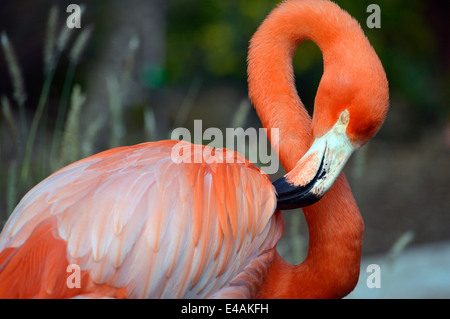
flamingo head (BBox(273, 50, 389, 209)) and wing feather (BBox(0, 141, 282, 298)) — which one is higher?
flamingo head (BBox(273, 50, 389, 209))

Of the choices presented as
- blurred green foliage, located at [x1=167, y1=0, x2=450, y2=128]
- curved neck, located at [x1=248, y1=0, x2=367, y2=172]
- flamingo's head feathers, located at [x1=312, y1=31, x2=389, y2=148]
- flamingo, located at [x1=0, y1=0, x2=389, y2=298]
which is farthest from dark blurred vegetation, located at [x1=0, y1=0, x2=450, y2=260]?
flamingo's head feathers, located at [x1=312, y1=31, x2=389, y2=148]

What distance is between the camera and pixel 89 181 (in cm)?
201

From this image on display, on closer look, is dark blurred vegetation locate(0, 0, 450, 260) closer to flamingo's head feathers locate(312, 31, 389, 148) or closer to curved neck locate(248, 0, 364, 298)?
curved neck locate(248, 0, 364, 298)

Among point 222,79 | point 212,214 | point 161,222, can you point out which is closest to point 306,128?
point 212,214

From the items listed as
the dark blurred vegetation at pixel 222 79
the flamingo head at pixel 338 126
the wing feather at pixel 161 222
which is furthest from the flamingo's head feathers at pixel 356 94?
the dark blurred vegetation at pixel 222 79

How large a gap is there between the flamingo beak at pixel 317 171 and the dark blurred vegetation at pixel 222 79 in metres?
2.71

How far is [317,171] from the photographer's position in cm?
201

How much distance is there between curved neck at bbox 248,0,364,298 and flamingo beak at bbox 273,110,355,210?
19cm

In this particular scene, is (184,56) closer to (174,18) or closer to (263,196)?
(174,18)

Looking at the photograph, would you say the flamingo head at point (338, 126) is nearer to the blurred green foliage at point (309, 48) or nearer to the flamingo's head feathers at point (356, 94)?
the flamingo's head feathers at point (356, 94)

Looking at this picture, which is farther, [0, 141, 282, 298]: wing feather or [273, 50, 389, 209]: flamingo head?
[273, 50, 389, 209]: flamingo head

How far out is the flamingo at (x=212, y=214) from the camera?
1.85 meters

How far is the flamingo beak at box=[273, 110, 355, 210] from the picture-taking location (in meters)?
1.98
